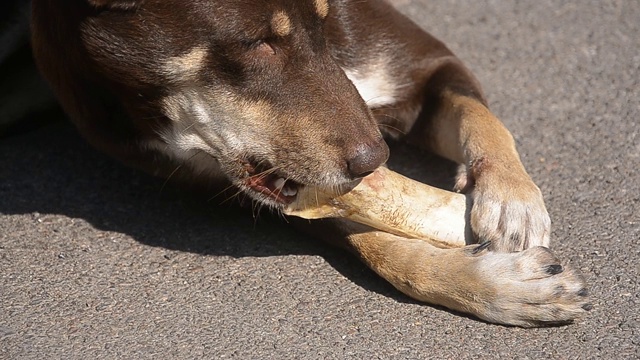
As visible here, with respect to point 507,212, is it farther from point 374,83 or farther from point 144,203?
point 144,203

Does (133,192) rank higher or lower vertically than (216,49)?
lower

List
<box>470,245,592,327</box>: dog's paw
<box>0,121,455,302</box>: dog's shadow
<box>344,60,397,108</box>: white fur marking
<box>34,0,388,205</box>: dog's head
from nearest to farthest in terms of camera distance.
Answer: <box>470,245,592,327</box>: dog's paw → <box>34,0,388,205</box>: dog's head → <box>0,121,455,302</box>: dog's shadow → <box>344,60,397,108</box>: white fur marking

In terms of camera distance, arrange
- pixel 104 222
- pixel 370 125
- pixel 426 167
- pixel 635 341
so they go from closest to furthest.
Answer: pixel 635 341
pixel 370 125
pixel 104 222
pixel 426 167

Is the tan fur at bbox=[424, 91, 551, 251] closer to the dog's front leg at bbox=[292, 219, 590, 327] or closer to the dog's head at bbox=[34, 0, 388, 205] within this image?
the dog's front leg at bbox=[292, 219, 590, 327]

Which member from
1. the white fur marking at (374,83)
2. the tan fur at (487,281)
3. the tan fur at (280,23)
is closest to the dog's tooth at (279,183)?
the tan fur at (487,281)

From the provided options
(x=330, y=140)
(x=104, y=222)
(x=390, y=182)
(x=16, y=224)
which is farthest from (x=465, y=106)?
(x=16, y=224)

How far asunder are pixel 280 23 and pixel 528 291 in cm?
108

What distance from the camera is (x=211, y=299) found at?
3.29 m

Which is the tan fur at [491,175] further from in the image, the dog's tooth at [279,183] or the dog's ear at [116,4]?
the dog's ear at [116,4]

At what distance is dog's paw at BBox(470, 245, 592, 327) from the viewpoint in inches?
120

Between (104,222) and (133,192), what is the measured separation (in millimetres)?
235

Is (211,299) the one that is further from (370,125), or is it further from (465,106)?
(465,106)

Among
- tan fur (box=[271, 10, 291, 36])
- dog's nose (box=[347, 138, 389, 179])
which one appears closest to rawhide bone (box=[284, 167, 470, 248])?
dog's nose (box=[347, 138, 389, 179])

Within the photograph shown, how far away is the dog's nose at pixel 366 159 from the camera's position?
313cm
